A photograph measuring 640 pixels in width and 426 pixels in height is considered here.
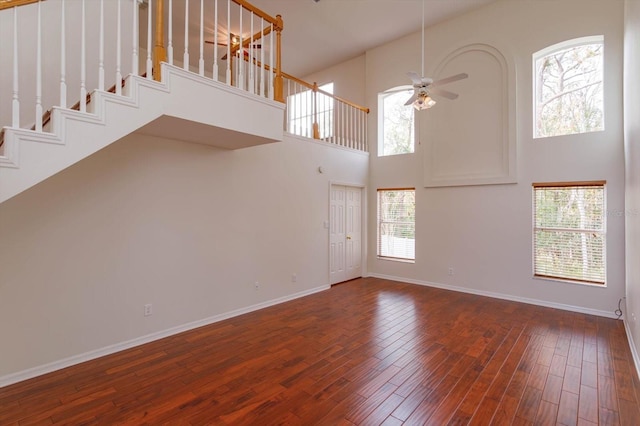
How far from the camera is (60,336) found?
9.70 feet

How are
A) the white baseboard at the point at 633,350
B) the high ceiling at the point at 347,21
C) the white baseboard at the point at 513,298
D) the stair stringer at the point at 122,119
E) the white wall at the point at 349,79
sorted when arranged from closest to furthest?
the stair stringer at the point at 122,119 → the white baseboard at the point at 633,350 → the white baseboard at the point at 513,298 → the high ceiling at the point at 347,21 → the white wall at the point at 349,79

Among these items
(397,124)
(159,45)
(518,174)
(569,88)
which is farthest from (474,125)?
(159,45)

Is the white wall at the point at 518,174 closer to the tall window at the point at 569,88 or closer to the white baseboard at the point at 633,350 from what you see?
the tall window at the point at 569,88

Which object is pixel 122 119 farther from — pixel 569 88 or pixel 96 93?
pixel 569 88

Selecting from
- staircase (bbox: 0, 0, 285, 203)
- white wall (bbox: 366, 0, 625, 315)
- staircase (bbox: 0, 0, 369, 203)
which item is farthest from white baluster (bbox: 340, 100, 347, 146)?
staircase (bbox: 0, 0, 285, 203)

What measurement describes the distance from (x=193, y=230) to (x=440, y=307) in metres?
3.81

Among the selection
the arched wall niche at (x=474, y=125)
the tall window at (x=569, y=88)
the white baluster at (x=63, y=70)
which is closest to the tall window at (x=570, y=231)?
the arched wall niche at (x=474, y=125)

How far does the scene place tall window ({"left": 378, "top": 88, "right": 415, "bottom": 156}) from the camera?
21.3 ft

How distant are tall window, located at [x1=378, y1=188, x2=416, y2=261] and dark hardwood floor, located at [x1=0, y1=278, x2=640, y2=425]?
233 centimetres

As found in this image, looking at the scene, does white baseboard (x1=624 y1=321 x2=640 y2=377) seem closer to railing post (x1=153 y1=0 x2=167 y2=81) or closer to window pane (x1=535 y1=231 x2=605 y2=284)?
window pane (x1=535 y1=231 x2=605 y2=284)

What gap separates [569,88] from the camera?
4.72m

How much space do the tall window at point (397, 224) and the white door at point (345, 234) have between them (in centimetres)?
49

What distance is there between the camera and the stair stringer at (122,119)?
2084 millimetres

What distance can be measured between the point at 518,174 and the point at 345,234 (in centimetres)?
325
